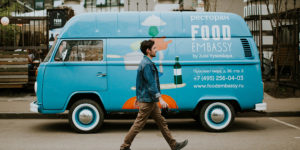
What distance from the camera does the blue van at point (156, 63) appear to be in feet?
23.8

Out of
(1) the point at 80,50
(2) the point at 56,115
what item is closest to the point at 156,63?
(1) the point at 80,50

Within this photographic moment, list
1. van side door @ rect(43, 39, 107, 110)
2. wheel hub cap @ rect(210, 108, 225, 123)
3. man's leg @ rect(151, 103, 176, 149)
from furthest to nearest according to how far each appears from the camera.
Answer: wheel hub cap @ rect(210, 108, 225, 123)
van side door @ rect(43, 39, 107, 110)
man's leg @ rect(151, 103, 176, 149)

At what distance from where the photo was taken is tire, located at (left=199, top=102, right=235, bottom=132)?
7457mm

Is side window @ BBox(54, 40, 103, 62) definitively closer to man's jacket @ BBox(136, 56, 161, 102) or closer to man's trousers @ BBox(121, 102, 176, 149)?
man's jacket @ BBox(136, 56, 161, 102)

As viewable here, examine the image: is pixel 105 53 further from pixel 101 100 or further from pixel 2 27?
pixel 2 27

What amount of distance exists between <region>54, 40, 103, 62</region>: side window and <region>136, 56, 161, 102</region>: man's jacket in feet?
7.11

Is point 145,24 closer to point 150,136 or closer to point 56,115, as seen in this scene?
point 150,136

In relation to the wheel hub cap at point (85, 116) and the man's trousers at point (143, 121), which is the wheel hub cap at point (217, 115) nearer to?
the man's trousers at point (143, 121)

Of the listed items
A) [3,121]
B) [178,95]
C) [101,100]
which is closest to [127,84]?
[101,100]

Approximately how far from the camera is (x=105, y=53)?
728 cm

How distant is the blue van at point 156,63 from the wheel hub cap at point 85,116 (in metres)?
0.02

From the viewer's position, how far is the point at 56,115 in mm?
9352

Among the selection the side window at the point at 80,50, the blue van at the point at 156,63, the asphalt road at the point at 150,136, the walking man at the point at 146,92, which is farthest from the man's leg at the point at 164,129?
the side window at the point at 80,50

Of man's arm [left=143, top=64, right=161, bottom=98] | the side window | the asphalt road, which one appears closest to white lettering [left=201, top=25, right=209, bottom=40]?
the asphalt road
